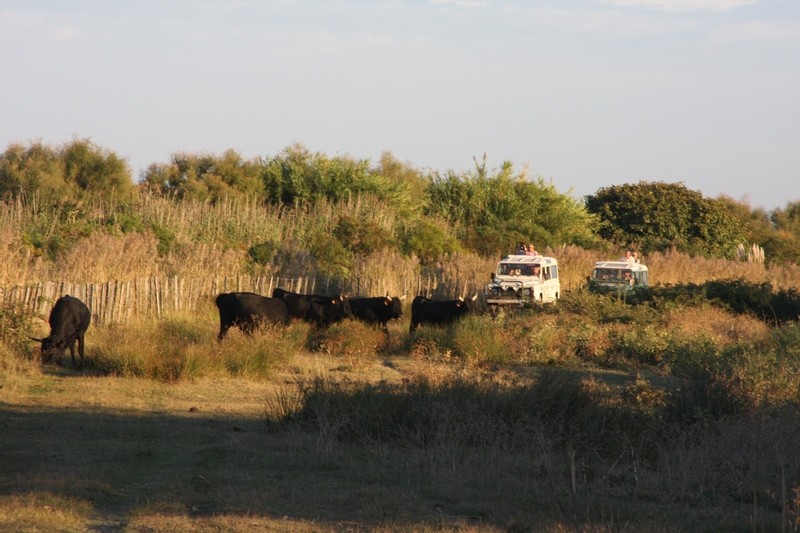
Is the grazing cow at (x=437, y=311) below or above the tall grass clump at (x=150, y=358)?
above

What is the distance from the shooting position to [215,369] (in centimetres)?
1672

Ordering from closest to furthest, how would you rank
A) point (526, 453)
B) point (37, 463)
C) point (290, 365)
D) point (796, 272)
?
point (37, 463) → point (526, 453) → point (290, 365) → point (796, 272)

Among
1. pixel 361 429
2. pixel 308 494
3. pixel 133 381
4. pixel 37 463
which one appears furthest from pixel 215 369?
pixel 308 494

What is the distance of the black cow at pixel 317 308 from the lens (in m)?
23.9

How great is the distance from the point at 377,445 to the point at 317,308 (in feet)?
41.1

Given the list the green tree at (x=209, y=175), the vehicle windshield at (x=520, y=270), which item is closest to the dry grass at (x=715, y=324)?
the vehicle windshield at (x=520, y=270)

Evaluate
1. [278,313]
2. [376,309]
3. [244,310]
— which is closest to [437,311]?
[376,309]

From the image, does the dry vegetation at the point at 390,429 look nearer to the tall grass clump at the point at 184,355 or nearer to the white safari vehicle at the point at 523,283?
the tall grass clump at the point at 184,355

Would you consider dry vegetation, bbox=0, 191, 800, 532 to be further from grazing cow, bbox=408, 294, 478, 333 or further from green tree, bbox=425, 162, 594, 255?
green tree, bbox=425, 162, 594, 255

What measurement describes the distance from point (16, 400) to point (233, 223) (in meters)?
19.5

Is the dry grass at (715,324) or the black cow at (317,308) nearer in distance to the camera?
the dry grass at (715,324)

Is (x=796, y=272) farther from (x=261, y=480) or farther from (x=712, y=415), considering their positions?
(x=261, y=480)

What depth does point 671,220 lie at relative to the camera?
5659cm

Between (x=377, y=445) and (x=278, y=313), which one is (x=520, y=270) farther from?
(x=377, y=445)
